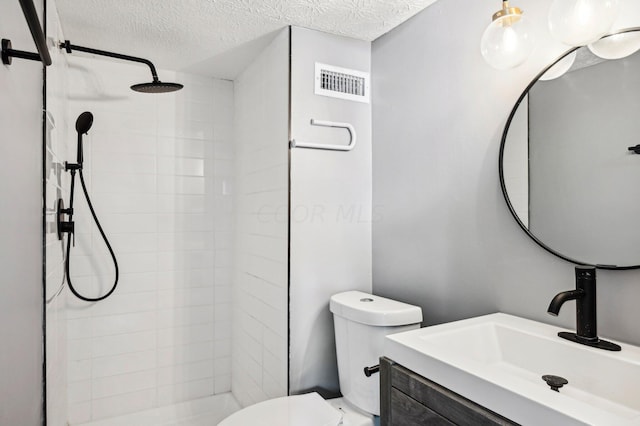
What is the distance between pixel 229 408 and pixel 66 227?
1.56 m

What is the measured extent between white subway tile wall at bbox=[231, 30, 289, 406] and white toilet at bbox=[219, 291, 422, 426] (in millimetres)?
290

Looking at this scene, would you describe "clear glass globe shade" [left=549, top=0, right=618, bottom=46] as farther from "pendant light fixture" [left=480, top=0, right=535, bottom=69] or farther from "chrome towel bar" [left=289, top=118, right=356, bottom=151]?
"chrome towel bar" [left=289, top=118, right=356, bottom=151]

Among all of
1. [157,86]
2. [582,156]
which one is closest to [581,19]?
[582,156]

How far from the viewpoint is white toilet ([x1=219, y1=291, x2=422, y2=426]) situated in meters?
1.58

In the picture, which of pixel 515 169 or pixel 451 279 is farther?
pixel 451 279

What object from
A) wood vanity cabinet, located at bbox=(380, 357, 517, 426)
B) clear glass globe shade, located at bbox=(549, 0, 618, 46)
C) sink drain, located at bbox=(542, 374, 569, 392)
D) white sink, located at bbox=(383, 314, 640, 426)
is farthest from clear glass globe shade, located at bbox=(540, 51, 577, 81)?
wood vanity cabinet, located at bbox=(380, 357, 517, 426)

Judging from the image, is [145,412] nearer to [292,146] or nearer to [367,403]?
[367,403]

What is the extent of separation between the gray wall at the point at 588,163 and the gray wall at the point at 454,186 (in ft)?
0.27

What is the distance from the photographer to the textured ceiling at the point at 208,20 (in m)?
1.76

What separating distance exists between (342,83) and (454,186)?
825 mm

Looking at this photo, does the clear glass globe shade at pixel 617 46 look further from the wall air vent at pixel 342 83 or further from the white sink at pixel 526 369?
the wall air vent at pixel 342 83

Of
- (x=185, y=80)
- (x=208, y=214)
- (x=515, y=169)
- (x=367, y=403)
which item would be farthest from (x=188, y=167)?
(x=515, y=169)

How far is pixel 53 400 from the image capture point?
65.3 inches

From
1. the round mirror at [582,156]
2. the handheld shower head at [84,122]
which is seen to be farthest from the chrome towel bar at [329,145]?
the handheld shower head at [84,122]
